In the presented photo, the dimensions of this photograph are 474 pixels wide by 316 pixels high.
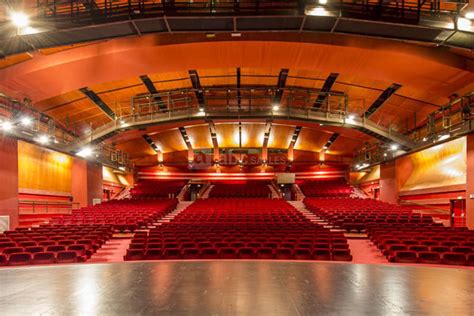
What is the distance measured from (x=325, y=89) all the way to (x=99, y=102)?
10.9 meters

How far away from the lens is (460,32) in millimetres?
9195

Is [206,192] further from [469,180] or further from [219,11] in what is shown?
[219,11]

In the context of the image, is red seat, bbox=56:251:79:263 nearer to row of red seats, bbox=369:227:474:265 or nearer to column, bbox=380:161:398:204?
row of red seats, bbox=369:227:474:265

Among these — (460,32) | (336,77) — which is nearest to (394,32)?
(460,32)

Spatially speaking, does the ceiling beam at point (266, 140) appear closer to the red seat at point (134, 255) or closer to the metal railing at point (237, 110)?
the metal railing at point (237, 110)

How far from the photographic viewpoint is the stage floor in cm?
404

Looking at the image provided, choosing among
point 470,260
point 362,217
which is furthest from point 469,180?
point 470,260

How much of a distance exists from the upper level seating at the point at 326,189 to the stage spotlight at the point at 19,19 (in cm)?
2025

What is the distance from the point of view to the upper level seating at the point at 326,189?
81.6 feet

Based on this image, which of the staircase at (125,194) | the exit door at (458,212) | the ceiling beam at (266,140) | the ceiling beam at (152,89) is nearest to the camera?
the exit door at (458,212)

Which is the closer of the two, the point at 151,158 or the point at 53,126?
the point at 53,126

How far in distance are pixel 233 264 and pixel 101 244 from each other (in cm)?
480

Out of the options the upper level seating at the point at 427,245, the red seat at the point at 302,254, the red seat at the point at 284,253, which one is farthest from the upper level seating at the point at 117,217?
the upper level seating at the point at 427,245

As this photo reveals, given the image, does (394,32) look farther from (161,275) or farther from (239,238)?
(161,275)
